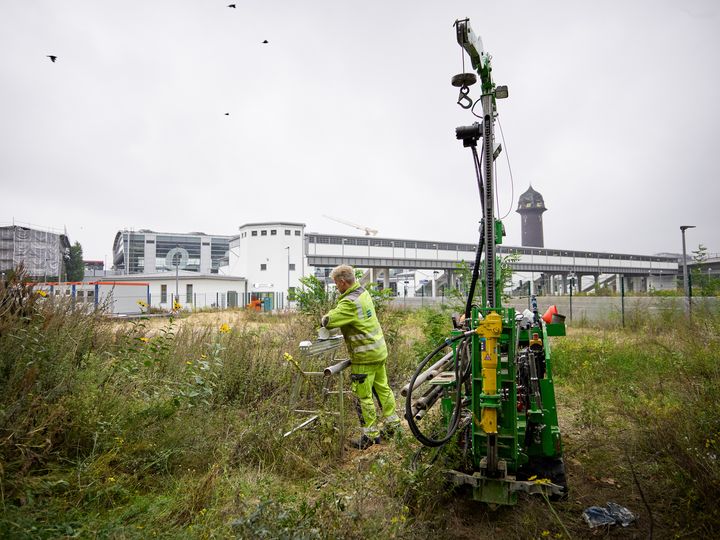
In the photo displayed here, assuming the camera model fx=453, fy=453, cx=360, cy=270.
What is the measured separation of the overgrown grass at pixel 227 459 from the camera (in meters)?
2.79

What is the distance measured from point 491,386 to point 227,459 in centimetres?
219

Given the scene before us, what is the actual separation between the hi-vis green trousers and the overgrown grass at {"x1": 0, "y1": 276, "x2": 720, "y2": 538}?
32 centimetres

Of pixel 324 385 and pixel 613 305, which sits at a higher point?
pixel 613 305

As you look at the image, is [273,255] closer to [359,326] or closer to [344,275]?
[344,275]

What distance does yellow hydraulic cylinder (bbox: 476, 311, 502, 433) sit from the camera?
308cm

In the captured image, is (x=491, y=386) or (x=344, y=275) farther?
(x=344, y=275)

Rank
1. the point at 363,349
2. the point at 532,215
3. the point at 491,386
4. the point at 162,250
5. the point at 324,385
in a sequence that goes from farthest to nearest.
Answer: the point at 532,215 < the point at 162,250 < the point at 324,385 < the point at 363,349 < the point at 491,386

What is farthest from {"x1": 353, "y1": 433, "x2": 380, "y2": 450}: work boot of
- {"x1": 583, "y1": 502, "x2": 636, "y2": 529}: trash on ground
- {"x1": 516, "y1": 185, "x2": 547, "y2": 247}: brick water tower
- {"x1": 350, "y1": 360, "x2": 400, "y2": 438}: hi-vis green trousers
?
{"x1": 516, "y1": 185, "x2": 547, "y2": 247}: brick water tower

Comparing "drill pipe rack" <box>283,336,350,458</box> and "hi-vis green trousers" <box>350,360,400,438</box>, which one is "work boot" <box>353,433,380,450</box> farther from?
"drill pipe rack" <box>283,336,350,458</box>

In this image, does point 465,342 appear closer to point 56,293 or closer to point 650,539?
point 650,539

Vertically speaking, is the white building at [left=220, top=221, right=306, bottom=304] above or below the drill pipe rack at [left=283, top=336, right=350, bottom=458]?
above

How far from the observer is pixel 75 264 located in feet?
206

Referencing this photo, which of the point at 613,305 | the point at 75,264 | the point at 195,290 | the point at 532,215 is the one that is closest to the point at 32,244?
the point at 75,264

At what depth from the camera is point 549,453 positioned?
350 cm
